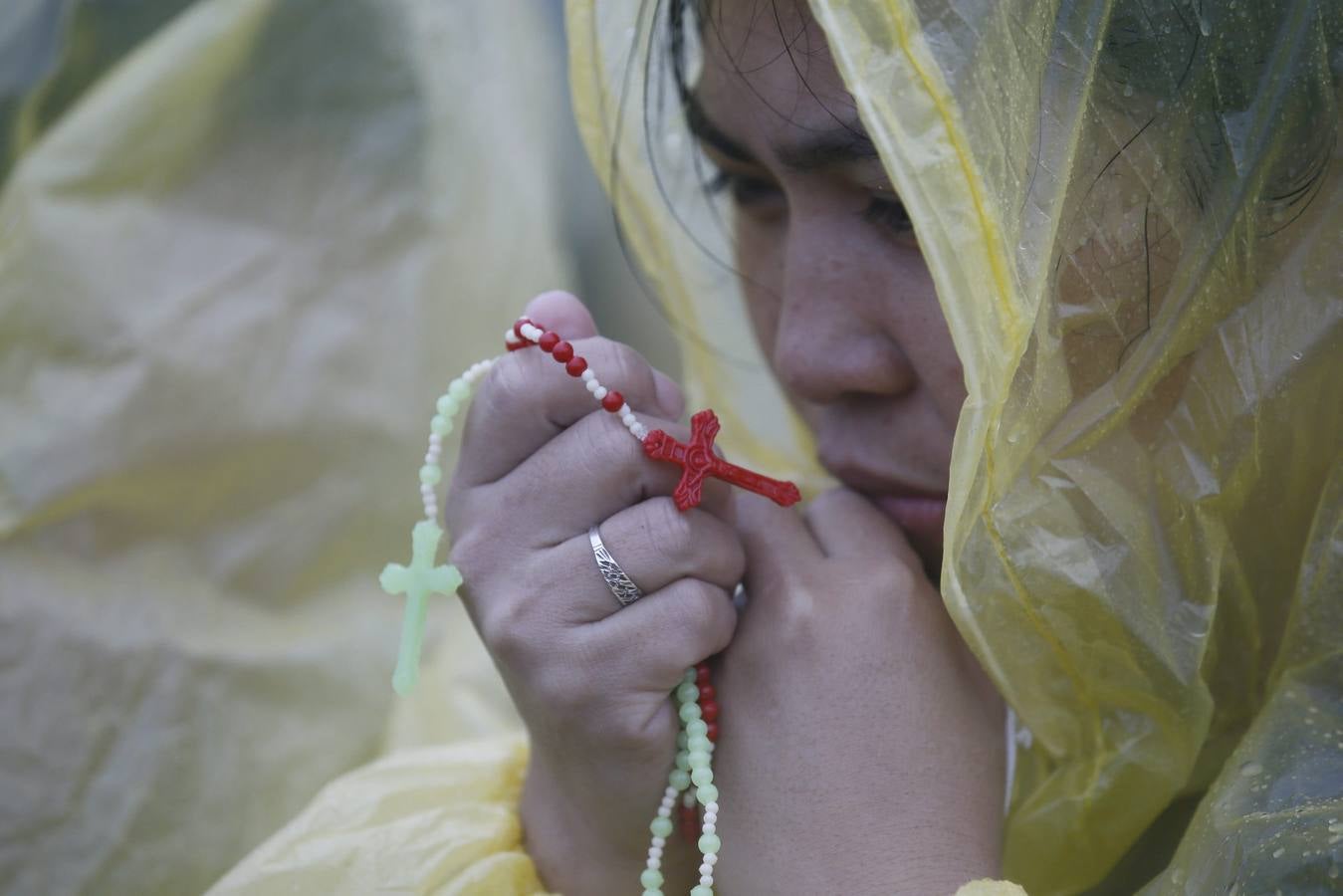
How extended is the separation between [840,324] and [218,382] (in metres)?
0.85

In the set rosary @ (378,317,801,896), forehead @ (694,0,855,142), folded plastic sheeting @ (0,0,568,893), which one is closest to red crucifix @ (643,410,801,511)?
rosary @ (378,317,801,896)

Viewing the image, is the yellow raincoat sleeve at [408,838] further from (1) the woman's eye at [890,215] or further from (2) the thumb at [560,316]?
(1) the woman's eye at [890,215]

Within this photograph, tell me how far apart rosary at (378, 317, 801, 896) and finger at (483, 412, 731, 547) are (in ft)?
0.05

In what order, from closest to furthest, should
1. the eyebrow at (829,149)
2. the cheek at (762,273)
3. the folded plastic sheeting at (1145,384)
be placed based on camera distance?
the folded plastic sheeting at (1145,384) → the eyebrow at (829,149) → the cheek at (762,273)

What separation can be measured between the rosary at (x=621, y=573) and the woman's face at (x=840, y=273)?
0.11 metres

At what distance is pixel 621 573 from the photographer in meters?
0.81

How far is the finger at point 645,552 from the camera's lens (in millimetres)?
805

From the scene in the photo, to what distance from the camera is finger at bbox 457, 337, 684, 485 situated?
85 centimetres

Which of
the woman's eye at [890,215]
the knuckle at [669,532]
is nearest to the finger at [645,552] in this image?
A: the knuckle at [669,532]

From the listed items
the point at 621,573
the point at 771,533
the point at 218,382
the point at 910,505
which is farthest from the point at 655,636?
the point at 218,382

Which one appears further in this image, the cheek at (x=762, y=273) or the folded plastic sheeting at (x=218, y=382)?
the folded plastic sheeting at (x=218, y=382)

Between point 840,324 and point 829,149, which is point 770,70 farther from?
point 840,324

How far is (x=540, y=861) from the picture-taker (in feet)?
3.15

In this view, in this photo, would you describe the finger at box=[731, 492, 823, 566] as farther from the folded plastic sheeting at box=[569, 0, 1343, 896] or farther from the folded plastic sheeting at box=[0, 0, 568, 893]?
the folded plastic sheeting at box=[0, 0, 568, 893]
